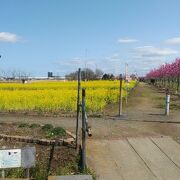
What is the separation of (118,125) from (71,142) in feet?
13.4

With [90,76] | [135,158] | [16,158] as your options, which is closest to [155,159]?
[135,158]

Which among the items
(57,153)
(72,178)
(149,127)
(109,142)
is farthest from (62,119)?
(72,178)

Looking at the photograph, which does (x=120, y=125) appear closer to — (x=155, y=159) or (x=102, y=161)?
(x=155, y=159)

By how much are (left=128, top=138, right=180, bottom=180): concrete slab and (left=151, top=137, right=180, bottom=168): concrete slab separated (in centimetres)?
11

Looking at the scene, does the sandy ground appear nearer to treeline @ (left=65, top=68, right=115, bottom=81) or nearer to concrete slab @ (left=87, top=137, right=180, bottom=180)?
concrete slab @ (left=87, top=137, right=180, bottom=180)

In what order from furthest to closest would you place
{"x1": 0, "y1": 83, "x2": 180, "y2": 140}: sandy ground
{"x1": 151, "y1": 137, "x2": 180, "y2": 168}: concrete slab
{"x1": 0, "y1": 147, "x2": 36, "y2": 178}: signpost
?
{"x1": 0, "y1": 83, "x2": 180, "y2": 140}: sandy ground
{"x1": 151, "y1": 137, "x2": 180, "y2": 168}: concrete slab
{"x1": 0, "y1": 147, "x2": 36, "y2": 178}: signpost

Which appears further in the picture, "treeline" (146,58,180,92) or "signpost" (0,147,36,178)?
"treeline" (146,58,180,92)

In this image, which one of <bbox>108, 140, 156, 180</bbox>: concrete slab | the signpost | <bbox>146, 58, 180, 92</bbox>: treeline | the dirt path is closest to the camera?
the signpost

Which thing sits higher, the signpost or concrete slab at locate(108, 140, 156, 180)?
the signpost

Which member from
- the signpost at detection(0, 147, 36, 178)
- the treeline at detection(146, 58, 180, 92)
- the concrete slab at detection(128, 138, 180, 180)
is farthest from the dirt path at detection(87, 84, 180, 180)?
the treeline at detection(146, 58, 180, 92)

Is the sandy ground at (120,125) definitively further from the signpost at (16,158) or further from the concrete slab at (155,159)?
the signpost at (16,158)

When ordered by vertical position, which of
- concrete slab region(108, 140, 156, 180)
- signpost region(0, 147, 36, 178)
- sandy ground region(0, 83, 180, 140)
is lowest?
concrete slab region(108, 140, 156, 180)

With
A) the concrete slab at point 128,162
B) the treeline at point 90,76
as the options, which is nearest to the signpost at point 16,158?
the concrete slab at point 128,162

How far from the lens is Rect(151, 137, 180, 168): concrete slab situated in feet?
33.0
